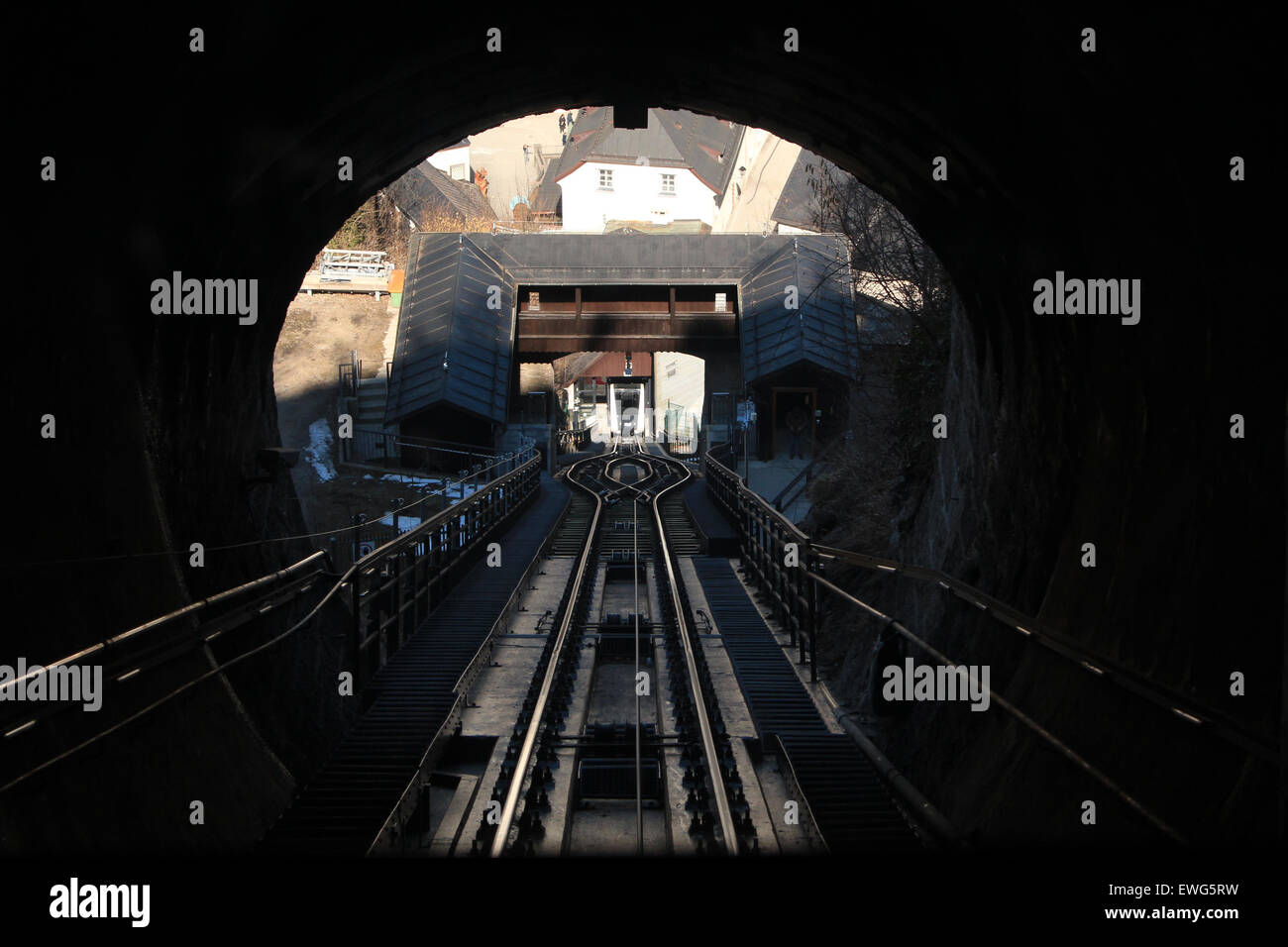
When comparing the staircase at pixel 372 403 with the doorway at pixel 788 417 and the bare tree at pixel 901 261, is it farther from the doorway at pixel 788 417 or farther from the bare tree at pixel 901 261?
the bare tree at pixel 901 261

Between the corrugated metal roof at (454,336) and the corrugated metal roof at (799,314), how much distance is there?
6706mm

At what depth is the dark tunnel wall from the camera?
4711 millimetres

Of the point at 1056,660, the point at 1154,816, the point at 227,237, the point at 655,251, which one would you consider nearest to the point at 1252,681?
the point at 1154,816

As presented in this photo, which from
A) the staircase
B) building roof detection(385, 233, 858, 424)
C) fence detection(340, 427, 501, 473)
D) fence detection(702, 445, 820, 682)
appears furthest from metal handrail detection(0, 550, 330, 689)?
the staircase

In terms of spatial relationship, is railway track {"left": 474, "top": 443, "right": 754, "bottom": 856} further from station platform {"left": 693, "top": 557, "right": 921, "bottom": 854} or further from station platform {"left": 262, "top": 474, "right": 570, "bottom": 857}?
station platform {"left": 262, "top": 474, "right": 570, "bottom": 857}

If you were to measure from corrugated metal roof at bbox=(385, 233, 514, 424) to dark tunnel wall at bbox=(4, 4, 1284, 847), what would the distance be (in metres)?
21.8

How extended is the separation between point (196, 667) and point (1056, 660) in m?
4.68

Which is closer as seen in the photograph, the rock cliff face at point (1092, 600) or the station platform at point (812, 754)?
the rock cliff face at point (1092, 600)

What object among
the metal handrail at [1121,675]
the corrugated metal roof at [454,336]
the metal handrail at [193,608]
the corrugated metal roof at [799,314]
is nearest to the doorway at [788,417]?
the corrugated metal roof at [799,314]

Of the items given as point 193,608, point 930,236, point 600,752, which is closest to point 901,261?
point 930,236

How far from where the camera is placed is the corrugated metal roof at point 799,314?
1299 inches

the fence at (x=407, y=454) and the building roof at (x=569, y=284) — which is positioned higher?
the building roof at (x=569, y=284)
